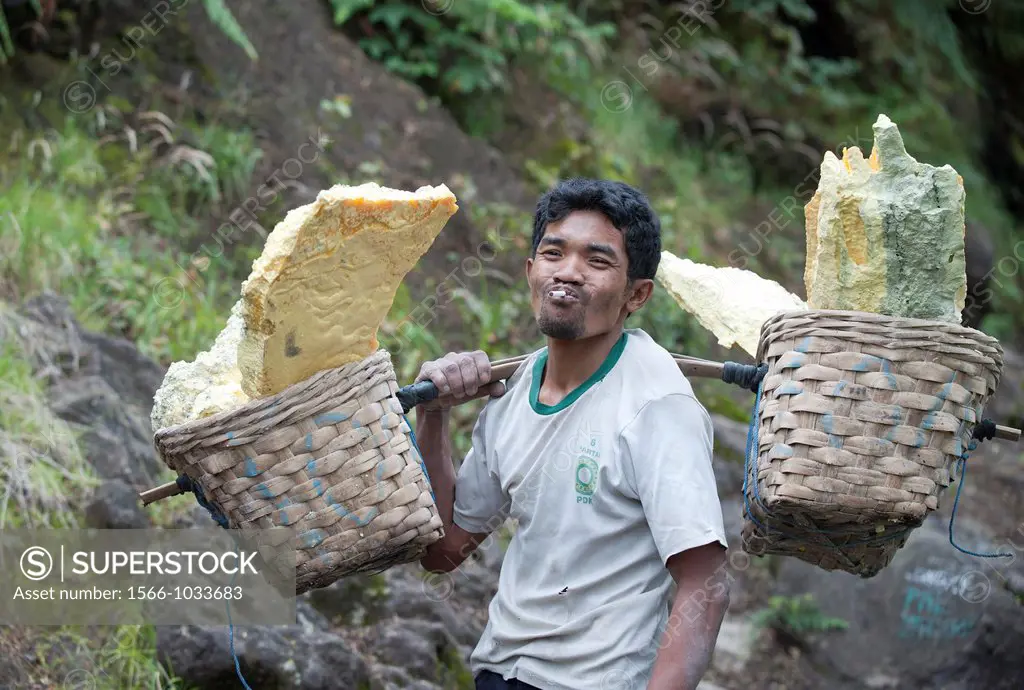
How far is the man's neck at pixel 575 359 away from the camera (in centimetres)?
251

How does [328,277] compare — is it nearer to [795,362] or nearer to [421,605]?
[795,362]

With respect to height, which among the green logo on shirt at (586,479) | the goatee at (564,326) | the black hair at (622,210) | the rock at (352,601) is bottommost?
the rock at (352,601)

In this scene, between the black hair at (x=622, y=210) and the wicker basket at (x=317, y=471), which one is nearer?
the wicker basket at (x=317, y=471)

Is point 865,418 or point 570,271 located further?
point 570,271

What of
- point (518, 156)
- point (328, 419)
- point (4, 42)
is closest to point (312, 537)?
point (328, 419)

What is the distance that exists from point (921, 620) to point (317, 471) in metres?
3.76

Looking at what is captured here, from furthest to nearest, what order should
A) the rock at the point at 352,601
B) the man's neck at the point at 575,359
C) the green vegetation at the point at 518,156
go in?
the green vegetation at the point at 518,156 < the rock at the point at 352,601 < the man's neck at the point at 575,359

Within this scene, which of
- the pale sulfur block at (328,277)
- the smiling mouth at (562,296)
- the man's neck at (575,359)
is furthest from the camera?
the man's neck at (575,359)

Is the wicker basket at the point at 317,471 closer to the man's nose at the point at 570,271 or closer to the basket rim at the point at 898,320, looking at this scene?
the man's nose at the point at 570,271

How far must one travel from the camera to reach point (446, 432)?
2.73m

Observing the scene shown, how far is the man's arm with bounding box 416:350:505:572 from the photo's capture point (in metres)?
2.59

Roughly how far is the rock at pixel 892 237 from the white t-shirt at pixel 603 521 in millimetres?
438

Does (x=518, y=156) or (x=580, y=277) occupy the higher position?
(x=518, y=156)

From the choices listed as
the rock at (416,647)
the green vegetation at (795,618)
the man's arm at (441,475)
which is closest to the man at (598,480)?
the man's arm at (441,475)
